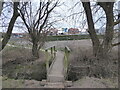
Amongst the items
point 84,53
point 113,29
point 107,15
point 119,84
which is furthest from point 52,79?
point 107,15

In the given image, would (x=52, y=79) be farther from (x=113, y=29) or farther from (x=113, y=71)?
(x=113, y=29)

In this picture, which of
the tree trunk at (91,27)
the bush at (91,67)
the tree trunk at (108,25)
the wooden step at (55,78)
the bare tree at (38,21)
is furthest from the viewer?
the bare tree at (38,21)

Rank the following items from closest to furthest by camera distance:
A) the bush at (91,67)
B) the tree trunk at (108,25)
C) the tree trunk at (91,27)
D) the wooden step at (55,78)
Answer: the wooden step at (55,78) < the bush at (91,67) < the tree trunk at (108,25) < the tree trunk at (91,27)

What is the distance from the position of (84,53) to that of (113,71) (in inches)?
73.2

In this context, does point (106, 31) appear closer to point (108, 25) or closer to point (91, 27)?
point (108, 25)

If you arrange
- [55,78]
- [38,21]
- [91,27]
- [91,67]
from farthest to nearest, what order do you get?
[38,21], [91,27], [91,67], [55,78]

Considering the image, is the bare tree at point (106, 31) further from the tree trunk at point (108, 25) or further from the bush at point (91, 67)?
the bush at point (91, 67)

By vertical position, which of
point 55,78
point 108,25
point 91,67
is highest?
point 108,25

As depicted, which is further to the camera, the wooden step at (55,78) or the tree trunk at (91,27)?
the tree trunk at (91,27)

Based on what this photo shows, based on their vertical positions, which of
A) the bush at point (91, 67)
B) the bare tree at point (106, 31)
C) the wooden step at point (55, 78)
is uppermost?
the bare tree at point (106, 31)

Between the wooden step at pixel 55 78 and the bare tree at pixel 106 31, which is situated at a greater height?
the bare tree at pixel 106 31

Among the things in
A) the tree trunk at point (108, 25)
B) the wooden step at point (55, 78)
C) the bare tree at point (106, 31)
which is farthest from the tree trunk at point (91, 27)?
the wooden step at point (55, 78)

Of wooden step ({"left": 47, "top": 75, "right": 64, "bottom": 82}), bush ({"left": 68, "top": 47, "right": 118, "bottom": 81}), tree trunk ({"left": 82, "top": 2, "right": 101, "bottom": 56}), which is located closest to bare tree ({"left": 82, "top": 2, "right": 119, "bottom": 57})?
tree trunk ({"left": 82, "top": 2, "right": 101, "bottom": 56})

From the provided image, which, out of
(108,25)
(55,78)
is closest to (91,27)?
(108,25)
